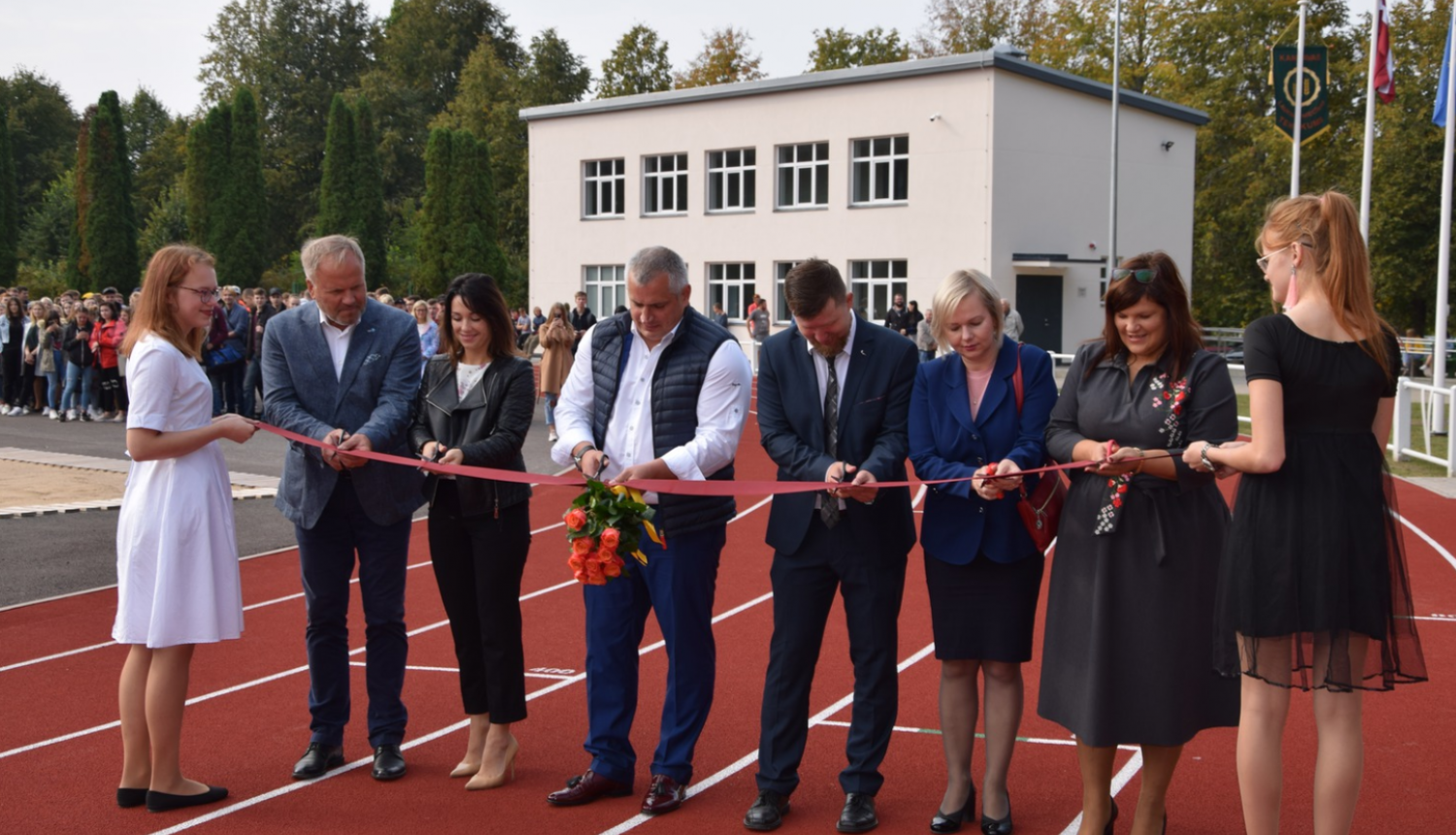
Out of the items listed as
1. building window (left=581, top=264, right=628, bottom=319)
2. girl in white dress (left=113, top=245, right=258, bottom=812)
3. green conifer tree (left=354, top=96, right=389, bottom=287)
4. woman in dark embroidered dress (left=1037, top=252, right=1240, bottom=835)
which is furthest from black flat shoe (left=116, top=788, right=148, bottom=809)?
green conifer tree (left=354, top=96, right=389, bottom=287)

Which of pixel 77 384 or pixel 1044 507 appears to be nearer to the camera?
pixel 1044 507

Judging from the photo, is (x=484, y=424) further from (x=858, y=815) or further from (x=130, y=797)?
(x=858, y=815)

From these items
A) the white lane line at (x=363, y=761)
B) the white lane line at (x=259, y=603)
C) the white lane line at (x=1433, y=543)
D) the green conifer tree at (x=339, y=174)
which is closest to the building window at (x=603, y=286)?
the green conifer tree at (x=339, y=174)

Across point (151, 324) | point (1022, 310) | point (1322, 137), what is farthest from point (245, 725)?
point (1322, 137)

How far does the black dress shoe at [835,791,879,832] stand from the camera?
480cm

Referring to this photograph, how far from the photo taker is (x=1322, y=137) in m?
46.0

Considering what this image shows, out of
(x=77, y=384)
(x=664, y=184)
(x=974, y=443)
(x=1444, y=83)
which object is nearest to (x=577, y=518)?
(x=974, y=443)

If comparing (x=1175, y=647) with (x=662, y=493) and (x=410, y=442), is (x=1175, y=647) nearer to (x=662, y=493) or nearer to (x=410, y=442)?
(x=662, y=493)

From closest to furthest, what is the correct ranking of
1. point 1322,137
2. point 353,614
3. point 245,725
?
point 245,725, point 353,614, point 1322,137

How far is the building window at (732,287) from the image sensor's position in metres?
38.7

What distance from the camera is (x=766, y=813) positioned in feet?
15.9

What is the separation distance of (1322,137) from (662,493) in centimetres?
4660

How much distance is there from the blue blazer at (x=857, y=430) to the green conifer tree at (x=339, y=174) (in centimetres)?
5325

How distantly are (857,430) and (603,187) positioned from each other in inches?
1478
